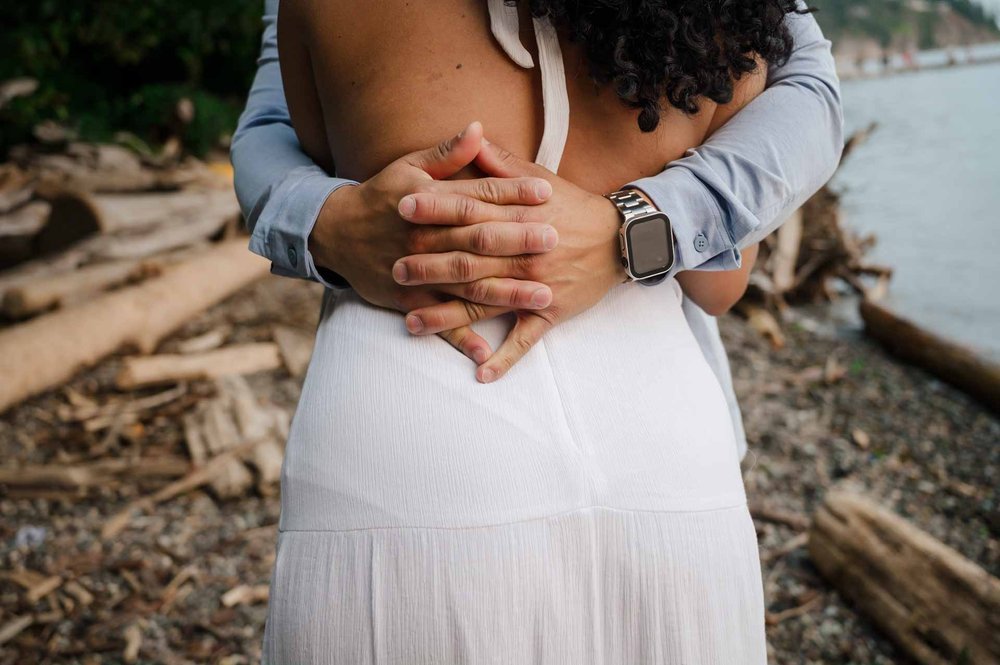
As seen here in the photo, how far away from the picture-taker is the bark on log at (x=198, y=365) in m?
4.34

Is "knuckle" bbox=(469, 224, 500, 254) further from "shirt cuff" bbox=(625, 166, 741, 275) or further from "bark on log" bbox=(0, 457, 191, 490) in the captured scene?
"bark on log" bbox=(0, 457, 191, 490)

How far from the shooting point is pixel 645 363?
1.12m

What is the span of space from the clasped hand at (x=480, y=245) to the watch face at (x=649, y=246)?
3 centimetres

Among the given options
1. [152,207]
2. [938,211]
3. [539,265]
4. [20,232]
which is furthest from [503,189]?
[938,211]

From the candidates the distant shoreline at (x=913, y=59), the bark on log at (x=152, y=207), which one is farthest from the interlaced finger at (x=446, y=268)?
the distant shoreline at (x=913, y=59)

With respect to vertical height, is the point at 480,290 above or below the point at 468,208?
below

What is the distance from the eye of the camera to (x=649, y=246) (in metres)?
1.15

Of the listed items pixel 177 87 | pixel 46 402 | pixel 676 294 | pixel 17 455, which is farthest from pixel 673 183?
pixel 177 87

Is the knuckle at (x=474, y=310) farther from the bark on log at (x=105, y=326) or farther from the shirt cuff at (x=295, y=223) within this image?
the bark on log at (x=105, y=326)

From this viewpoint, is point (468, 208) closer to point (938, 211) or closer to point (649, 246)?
point (649, 246)

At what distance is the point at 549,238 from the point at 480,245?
102 mm

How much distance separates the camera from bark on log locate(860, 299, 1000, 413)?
16.3 feet

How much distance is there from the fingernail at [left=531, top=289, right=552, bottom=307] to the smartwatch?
0.52 ft

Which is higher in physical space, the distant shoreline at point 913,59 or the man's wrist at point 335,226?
the man's wrist at point 335,226
